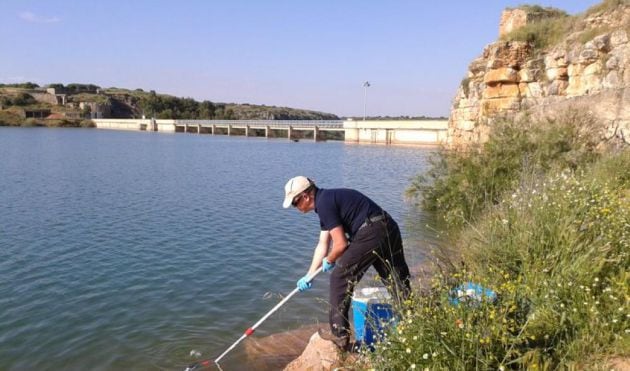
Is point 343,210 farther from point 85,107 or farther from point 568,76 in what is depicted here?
point 85,107

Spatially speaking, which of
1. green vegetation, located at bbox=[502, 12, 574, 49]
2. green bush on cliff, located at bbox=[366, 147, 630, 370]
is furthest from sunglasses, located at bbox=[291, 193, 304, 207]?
green vegetation, located at bbox=[502, 12, 574, 49]

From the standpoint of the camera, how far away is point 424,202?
53.8 ft

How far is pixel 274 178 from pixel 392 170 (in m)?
10.1

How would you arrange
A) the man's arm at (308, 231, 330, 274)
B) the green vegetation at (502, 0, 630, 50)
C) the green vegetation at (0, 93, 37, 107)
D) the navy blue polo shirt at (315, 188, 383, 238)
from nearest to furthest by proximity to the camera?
the navy blue polo shirt at (315, 188, 383, 238), the man's arm at (308, 231, 330, 274), the green vegetation at (502, 0, 630, 50), the green vegetation at (0, 93, 37, 107)

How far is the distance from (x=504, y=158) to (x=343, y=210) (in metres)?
9.30

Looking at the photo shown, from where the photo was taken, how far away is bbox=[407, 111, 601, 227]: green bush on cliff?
11375 millimetres

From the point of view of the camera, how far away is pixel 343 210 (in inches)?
198

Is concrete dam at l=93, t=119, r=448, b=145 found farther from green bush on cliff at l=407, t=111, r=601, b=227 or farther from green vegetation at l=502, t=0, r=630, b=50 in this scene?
green bush on cliff at l=407, t=111, r=601, b=227

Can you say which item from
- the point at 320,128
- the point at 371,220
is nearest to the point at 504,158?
the point at 371,220

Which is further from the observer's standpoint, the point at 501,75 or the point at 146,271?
the point at 501,75

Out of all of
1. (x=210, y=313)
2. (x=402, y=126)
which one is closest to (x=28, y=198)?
(x=210, y=313)

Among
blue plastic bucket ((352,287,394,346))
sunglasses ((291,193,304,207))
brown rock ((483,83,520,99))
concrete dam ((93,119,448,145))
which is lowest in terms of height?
blue plastic bucket ((352,287,394,346))

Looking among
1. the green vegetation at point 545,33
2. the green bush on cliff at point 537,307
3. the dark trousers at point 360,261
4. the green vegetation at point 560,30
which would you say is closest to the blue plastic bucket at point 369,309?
the dark trousers at point 360,261

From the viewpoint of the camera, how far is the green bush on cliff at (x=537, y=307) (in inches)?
130
